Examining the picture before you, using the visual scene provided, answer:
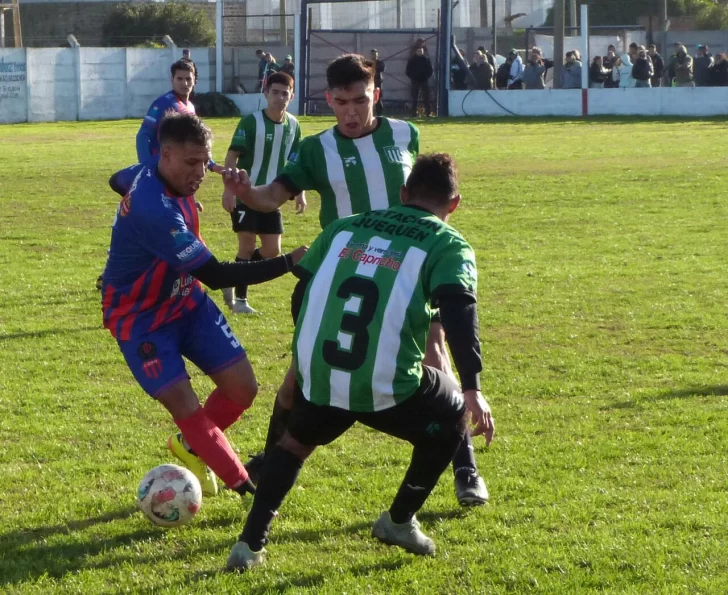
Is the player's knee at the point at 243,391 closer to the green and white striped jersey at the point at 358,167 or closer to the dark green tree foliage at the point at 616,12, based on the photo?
the green and white striped jersey at the point at 358,167

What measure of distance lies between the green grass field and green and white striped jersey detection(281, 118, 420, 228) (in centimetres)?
135


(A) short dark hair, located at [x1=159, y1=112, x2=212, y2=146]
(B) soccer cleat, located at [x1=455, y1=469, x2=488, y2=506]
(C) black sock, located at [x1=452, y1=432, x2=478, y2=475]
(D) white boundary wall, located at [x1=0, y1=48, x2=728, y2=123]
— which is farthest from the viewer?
(D) white boundary wall, located at [x1=0, y1=48, x2=728, y2=123]

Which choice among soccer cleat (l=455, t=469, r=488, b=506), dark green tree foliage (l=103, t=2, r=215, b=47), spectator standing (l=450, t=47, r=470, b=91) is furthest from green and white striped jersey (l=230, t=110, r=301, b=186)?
dark green tree foliage (l=103, t=2, r=215, b=47)

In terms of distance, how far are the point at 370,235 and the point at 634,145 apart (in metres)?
20.4

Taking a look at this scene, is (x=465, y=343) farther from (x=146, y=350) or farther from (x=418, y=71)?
(x=418, y=71)

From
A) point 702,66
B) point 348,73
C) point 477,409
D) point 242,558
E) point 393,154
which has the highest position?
point 702,66

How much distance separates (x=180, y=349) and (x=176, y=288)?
28 cm

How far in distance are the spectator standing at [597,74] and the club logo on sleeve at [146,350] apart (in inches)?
1227

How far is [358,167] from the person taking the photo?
220 inches

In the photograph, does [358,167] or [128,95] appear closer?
[358,167]

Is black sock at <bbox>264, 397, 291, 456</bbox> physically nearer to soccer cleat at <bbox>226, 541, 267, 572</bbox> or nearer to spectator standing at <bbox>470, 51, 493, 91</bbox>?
soccer cleat at <bbox>226, 541, 267, 572</bbox>

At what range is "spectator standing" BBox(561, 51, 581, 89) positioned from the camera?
33969mm

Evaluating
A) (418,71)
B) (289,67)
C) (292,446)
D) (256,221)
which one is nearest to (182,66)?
(256,221)

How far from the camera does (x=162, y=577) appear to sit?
14.5 feet
